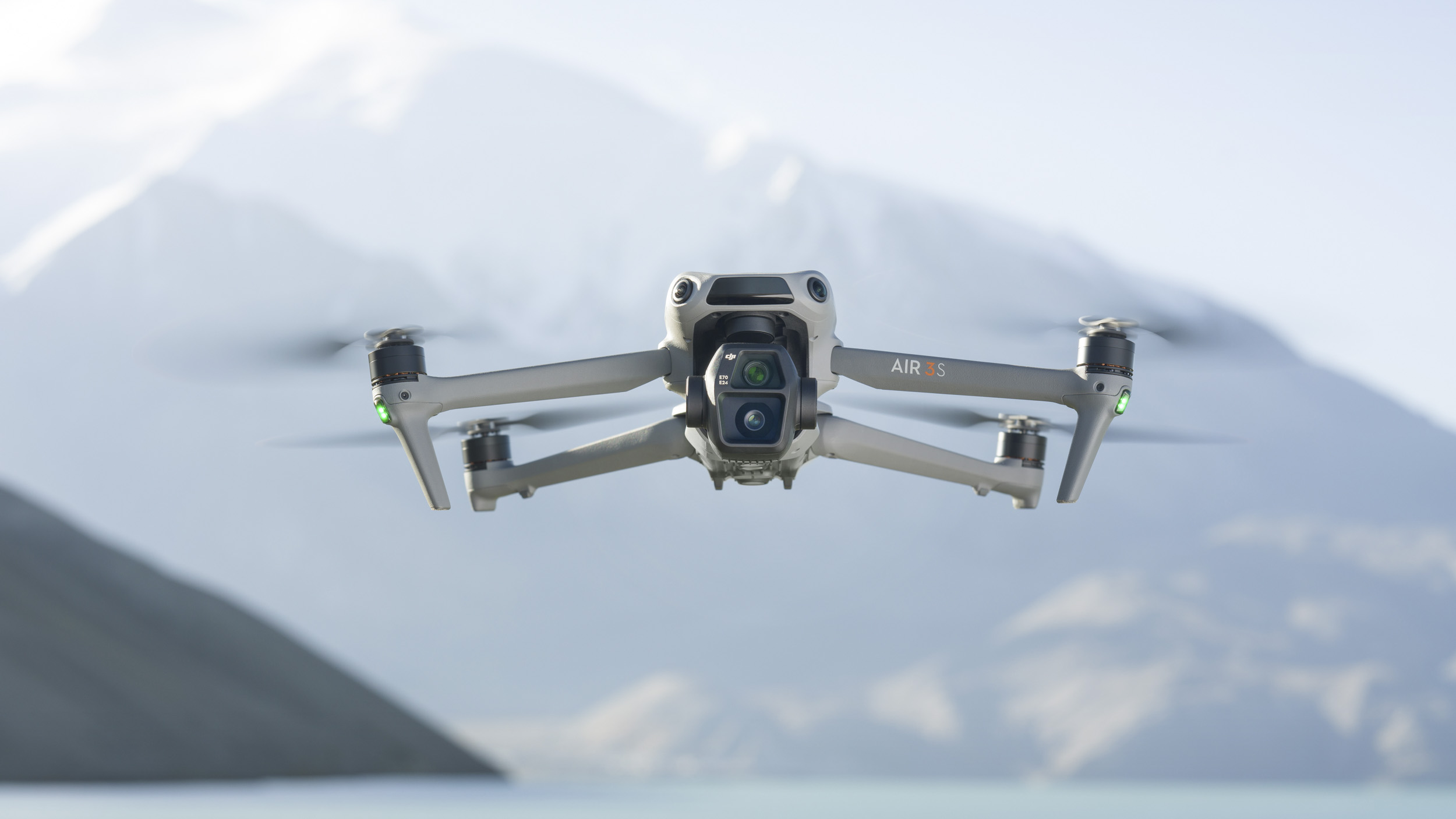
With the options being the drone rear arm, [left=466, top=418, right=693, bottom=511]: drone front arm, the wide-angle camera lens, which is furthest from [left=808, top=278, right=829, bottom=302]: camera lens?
[left=466, top=418, right=693, bottom=511]: drone front arm

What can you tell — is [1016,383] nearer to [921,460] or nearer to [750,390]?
[921,460]

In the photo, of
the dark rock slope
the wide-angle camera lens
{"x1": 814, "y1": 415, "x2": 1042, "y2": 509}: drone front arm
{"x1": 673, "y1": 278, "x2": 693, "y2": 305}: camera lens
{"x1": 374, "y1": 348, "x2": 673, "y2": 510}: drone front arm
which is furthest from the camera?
the dark rock slope

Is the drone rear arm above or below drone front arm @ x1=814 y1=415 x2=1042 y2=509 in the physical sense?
above

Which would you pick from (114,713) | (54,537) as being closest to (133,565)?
(54,537)

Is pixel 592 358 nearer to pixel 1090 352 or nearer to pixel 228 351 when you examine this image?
pixel 228 351

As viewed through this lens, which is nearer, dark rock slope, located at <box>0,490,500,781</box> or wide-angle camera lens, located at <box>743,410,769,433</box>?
wide-angle camera lens, located at <box>743,410,769,433</box>

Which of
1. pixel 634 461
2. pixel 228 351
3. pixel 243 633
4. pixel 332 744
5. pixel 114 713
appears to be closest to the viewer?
pixel 228 351

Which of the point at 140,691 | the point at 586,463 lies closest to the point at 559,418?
the point at 586,463

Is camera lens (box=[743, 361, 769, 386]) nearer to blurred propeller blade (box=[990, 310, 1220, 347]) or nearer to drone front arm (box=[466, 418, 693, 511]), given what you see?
drone front arm (box=[466, 418, 693, 511])
